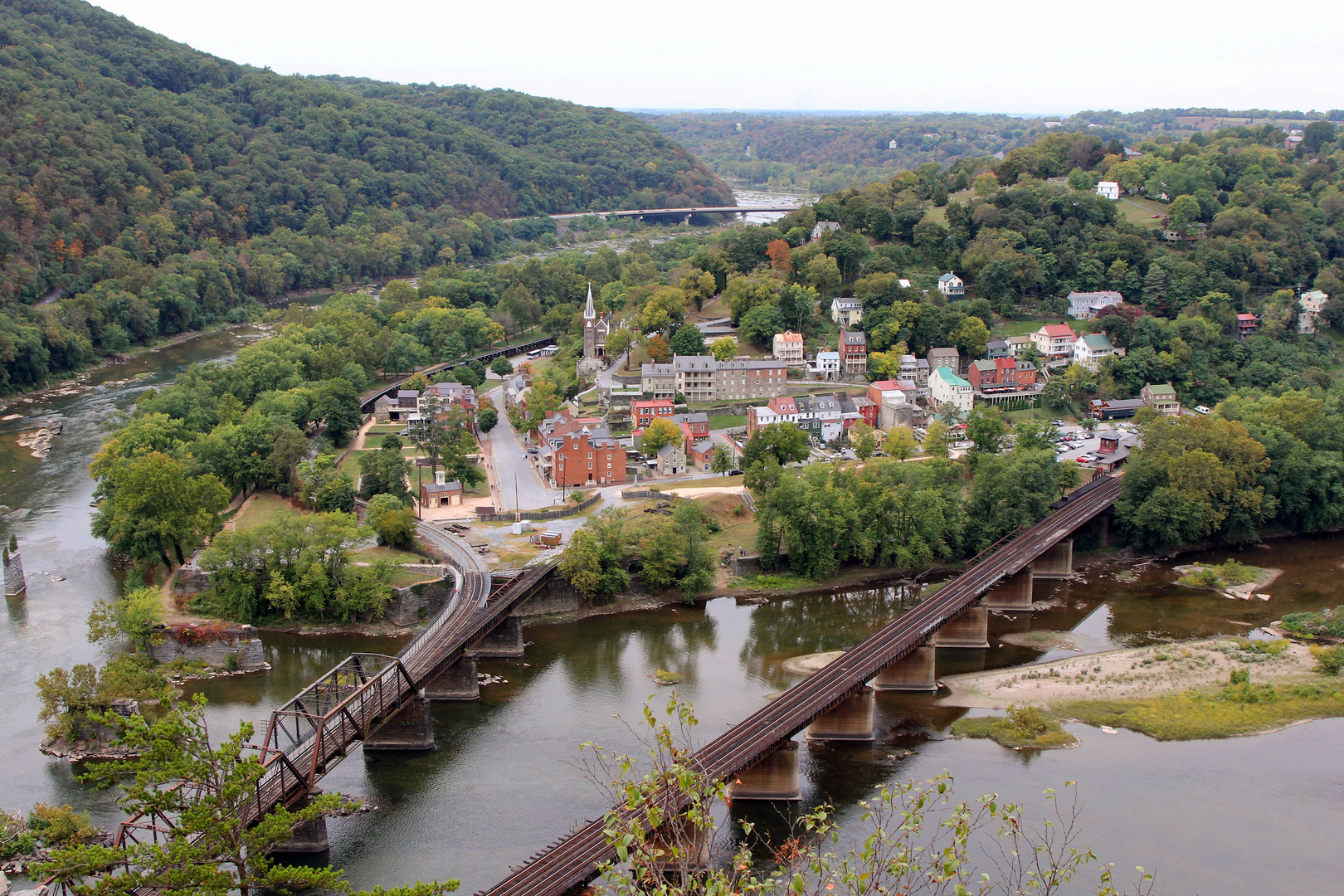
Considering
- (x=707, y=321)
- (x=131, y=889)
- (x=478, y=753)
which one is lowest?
(x=478, y=753)

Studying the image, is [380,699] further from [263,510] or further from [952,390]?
[952,390]

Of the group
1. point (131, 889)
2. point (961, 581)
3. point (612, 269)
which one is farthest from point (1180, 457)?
point (612, 269)

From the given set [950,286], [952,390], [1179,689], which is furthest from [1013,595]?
[950,286]

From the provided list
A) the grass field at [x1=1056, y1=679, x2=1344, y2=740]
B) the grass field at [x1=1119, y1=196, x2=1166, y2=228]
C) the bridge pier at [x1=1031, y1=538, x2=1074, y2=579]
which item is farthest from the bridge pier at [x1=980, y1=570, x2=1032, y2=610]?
the grass field at [x1=1119, y1=196, x2=1166, y2=228]

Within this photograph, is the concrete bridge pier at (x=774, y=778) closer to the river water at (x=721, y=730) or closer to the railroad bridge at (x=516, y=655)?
the railroad bridge at (x=516, y=655)

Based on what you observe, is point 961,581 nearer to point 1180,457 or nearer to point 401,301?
point 1180,457

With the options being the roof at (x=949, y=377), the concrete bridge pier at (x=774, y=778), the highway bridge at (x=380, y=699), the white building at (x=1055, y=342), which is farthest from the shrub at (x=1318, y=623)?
the white building at (x=1055, y=342)
